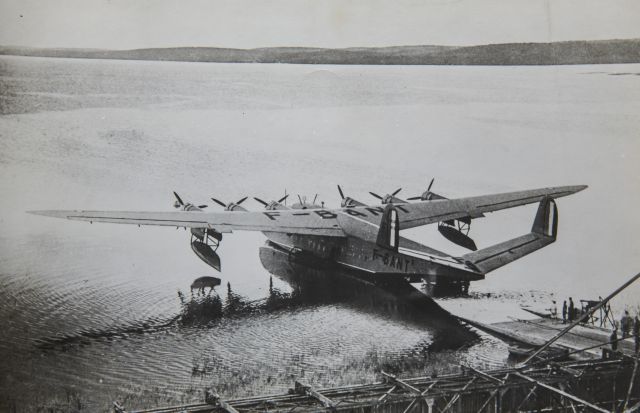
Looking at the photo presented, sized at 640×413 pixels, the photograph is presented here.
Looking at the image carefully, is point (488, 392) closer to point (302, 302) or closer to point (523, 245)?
point (302, 302)

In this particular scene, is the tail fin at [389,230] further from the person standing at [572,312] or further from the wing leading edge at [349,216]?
the person standing at [572,312]

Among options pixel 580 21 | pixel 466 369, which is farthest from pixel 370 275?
pixel 580 21

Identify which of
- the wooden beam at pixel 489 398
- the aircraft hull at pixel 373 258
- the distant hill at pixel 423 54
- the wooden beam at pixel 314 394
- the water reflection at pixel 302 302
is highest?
the distant hill at pixel 423 54

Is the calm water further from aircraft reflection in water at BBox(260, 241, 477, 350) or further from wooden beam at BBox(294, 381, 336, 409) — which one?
wooden beam at BBox(294, 381, 336, 409)

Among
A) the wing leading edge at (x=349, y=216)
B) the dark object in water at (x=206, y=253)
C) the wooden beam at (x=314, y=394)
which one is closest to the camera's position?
the wooden beam at (x=314, y=394)

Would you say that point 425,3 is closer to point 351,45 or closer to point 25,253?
point 351,45

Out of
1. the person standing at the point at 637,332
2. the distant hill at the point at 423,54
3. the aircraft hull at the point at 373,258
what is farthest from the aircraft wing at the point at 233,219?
the person standing at the point at 637,332
